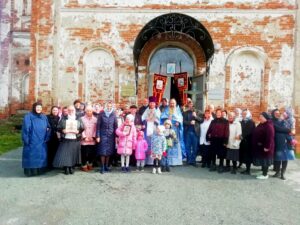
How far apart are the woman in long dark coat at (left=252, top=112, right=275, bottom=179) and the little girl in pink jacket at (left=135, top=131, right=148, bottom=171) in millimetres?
2513

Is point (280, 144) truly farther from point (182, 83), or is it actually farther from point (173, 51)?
point (173, 51)

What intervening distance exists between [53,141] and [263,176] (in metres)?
4.93

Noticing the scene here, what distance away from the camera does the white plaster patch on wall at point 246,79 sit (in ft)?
36.0

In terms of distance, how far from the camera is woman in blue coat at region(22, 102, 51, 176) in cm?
685

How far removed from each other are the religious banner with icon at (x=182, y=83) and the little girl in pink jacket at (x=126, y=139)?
13.1ft

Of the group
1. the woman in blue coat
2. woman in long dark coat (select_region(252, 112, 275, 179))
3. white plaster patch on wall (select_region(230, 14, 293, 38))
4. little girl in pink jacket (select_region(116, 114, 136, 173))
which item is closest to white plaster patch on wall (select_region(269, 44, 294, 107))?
white plaster patch on wall (select_region(230, 14, 293, 38))

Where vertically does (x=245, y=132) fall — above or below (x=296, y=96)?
below

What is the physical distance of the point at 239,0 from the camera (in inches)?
430

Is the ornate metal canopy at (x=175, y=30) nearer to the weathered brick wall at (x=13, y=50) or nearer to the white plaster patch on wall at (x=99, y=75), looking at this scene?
the white plaster patch on wall at (x=99, y=75)

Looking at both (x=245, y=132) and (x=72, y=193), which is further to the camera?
(x=245, y=132)

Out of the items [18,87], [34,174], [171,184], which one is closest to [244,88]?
[171,184]

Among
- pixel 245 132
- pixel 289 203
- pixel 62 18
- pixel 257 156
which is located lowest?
pixel 289 203

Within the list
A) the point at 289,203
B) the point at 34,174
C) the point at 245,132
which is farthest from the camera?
the point at 245,132

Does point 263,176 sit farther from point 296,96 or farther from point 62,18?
point 62,18
